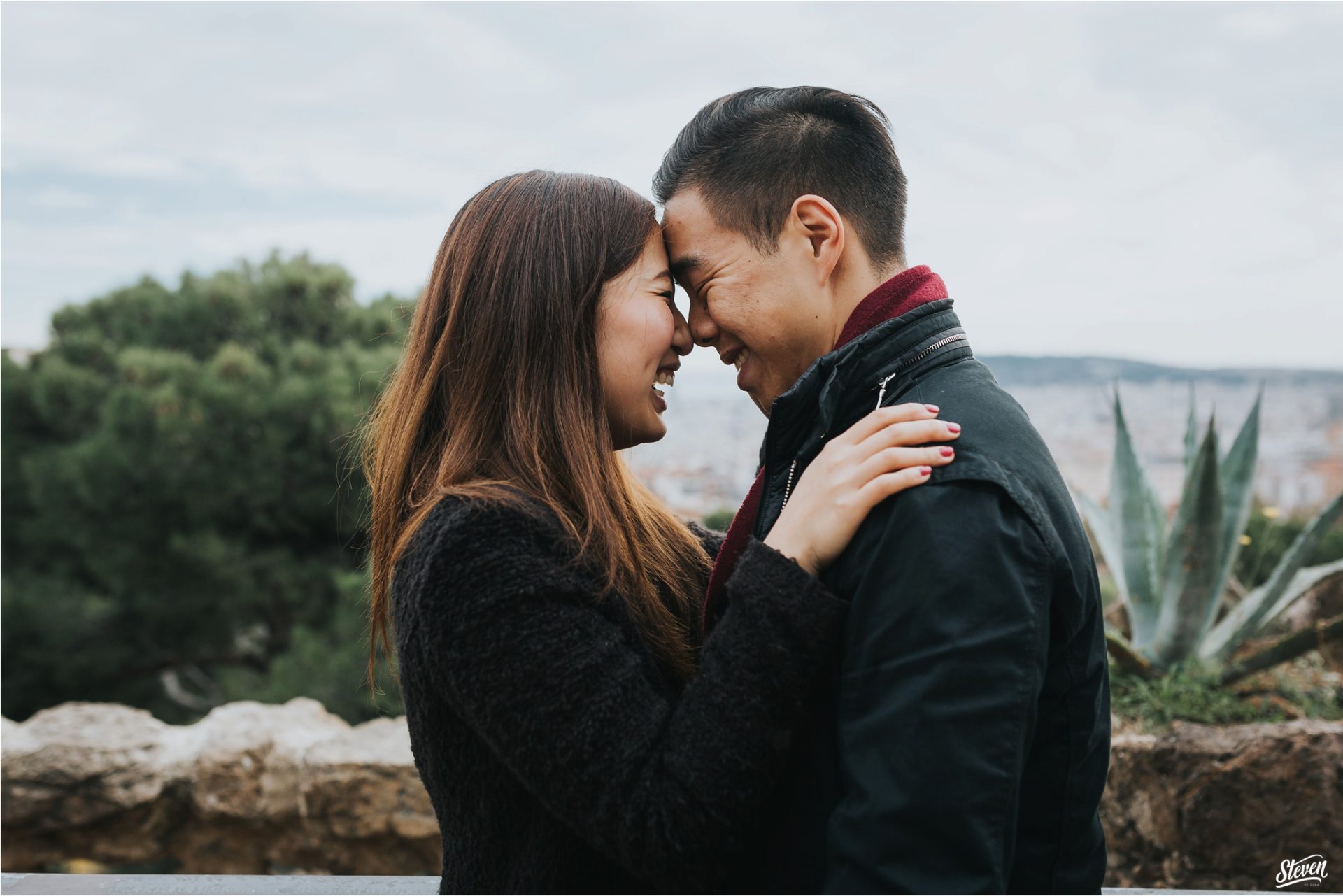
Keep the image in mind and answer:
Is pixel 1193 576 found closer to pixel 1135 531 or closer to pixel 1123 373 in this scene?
pixel 1135 531

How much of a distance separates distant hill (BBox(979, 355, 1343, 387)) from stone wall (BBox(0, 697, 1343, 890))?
2370 millimetres

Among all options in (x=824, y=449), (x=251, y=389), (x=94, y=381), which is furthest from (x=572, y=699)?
(x=94, y=381)

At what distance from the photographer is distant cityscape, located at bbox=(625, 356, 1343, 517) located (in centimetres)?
476

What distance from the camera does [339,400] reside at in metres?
4.98

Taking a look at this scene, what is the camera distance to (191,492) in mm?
5207

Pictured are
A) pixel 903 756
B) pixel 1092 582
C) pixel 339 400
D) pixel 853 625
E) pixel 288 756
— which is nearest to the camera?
pixel 903 756

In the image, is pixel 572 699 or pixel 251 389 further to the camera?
pixel 251 389

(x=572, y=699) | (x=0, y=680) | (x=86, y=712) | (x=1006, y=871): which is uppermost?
(x=572, y=699)

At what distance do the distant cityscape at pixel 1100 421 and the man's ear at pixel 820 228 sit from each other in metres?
3.04

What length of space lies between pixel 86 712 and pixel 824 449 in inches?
129

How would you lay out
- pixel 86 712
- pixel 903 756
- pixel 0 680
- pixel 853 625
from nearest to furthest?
pixel 903 756
pixel 853 625
pixel 86 712
pixel 0 680

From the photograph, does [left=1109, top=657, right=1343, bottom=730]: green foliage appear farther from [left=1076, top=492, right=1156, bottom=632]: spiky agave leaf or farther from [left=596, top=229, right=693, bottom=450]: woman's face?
[left=596, top=229, right=693, bottom=450]: woman's face

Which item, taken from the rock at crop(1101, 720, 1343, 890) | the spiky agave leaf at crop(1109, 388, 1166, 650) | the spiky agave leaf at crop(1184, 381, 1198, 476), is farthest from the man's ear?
the spiky agave leaf at crop(1184, 381, 1198, 476)

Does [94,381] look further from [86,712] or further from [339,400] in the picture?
[86,712]
